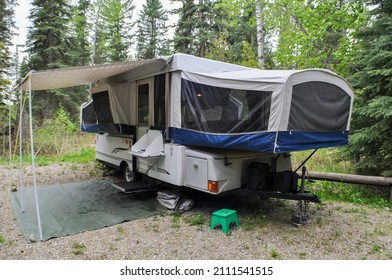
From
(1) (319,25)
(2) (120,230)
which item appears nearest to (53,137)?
(2) (120,230)

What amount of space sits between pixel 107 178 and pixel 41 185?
141cm

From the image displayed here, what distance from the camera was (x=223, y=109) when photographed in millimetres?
3697

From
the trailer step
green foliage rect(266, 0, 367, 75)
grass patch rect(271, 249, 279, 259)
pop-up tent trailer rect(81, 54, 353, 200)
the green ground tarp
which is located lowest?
the green ground tarp

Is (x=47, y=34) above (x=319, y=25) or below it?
above

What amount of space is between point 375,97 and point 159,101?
13.7ft

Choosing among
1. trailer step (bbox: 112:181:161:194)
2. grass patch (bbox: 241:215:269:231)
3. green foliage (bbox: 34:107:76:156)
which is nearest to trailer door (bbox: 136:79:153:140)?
trailer step (bbox: 112:181:161:194)

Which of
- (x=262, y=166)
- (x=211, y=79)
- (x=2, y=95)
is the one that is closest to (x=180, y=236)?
(x=262, y=166)

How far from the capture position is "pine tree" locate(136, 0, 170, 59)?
22594 mm

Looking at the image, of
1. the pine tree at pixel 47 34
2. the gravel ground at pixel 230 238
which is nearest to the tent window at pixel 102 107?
the gravel ground at pixel 230 238

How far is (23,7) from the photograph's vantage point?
49.9 ft

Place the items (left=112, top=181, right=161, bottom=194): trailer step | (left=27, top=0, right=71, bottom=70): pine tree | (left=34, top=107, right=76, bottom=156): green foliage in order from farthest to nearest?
(left=27, top=0, right=71, bottom=70): pine tree, (left=34, top=107, right=76, bottom=156): green foliage, (left=112, top=181, right=161, bottom=194): trailer step

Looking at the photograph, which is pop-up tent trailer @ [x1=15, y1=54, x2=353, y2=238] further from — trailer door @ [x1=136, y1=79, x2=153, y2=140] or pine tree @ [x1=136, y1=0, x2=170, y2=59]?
pine tree @ [x1=136, y1=0, x2=170, y2=59]

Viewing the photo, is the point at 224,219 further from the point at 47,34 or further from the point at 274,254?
the point at 47,34

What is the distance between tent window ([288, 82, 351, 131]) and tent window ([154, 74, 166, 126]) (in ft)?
7.33
